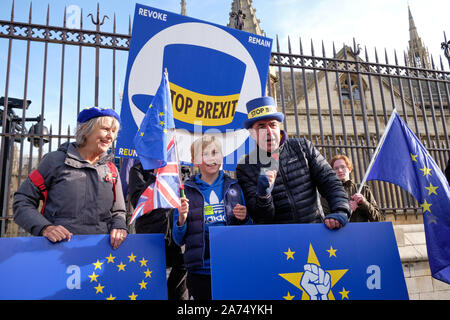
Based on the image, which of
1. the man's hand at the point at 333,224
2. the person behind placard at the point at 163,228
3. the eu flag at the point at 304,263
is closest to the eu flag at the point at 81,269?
the eu flag at the point at 304,263

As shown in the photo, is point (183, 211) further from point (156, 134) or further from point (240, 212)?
point (156, 134)

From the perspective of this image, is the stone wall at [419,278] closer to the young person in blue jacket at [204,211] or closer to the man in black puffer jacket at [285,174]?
the man in black puffer jacket at [285,174]

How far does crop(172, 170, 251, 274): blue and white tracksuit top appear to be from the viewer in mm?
2367

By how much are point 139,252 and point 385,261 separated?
1642 millimetres

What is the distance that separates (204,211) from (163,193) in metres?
0.33

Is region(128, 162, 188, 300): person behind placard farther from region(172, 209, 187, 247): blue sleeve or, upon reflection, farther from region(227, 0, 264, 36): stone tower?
region(227, 0, 264, 36): stone tower

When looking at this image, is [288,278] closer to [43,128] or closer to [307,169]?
[307,169]

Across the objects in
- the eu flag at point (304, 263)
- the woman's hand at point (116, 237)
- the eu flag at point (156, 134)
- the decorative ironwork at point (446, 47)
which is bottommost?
the eu flag at point (304, 263)

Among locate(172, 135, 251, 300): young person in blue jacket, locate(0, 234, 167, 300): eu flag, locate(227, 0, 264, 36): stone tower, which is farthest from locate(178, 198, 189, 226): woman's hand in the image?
locate(227, 0, 264, 36): stone tower

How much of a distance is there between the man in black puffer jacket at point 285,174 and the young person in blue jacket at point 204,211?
13 centimetres

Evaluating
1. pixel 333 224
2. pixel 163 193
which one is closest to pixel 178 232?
pixel 163 193

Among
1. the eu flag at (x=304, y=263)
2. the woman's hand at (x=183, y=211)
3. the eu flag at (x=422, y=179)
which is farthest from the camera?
the eu flag at (x=422, y=179)

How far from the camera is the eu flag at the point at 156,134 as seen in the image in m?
2.56

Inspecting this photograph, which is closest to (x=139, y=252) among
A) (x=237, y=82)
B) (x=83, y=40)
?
(x=237, y=82)
